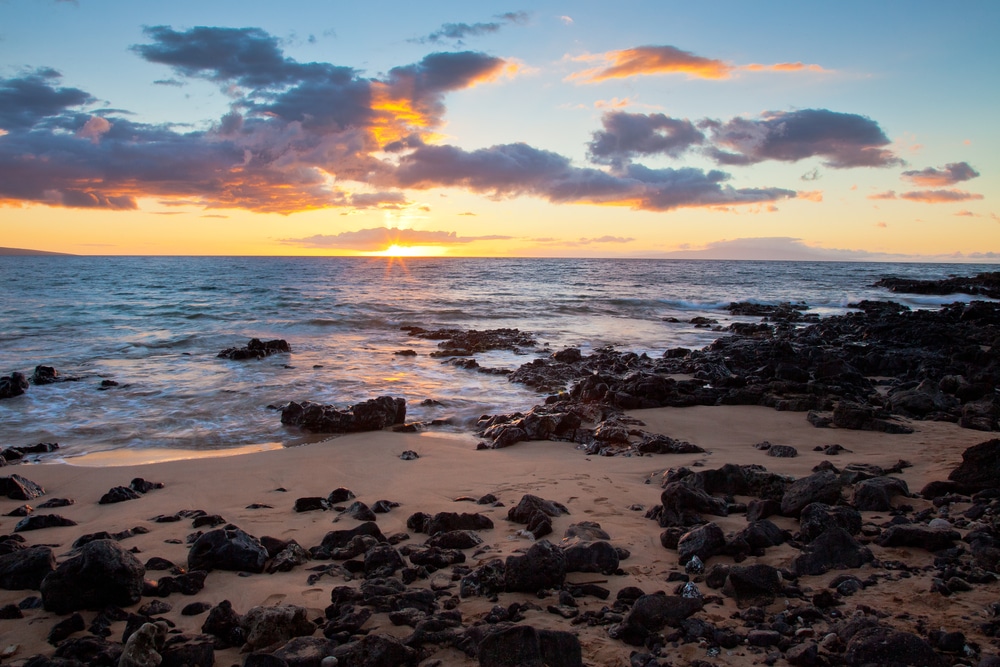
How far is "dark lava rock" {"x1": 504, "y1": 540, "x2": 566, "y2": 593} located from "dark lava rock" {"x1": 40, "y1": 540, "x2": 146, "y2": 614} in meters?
2.48

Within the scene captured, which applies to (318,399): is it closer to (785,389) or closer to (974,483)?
(785,389)

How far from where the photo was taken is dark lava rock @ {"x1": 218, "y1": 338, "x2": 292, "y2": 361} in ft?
59.3

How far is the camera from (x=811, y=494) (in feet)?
17.1

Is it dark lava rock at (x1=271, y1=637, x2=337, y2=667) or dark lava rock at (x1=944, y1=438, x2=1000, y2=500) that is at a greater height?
dark lava rock at (x1=944, y1=438, x2=1000, y2=500)

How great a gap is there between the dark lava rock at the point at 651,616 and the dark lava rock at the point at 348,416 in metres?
7.30

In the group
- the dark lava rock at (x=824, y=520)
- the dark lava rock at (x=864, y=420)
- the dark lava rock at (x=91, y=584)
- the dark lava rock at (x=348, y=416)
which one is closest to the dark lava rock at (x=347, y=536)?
the dark lava rock at (x=91, y=584)

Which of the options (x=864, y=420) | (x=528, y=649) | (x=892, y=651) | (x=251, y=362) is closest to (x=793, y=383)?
(x=864, y=420)

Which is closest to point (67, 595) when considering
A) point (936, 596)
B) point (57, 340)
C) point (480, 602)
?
point (480, 602)

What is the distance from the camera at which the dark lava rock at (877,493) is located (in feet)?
16.8

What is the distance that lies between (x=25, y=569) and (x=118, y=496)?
2478 mm

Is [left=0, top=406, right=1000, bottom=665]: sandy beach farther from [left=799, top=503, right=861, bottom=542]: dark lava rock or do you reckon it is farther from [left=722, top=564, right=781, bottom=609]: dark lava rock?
[left=799, top=503, right=861, bottom=542]: dark lava rock

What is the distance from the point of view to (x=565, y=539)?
4.80 metres

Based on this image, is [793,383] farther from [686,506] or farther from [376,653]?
[376,653]

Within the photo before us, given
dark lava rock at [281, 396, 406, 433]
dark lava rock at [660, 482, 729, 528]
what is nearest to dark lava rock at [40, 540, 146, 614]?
dark lava rock at [660, 482, 729, 528]
